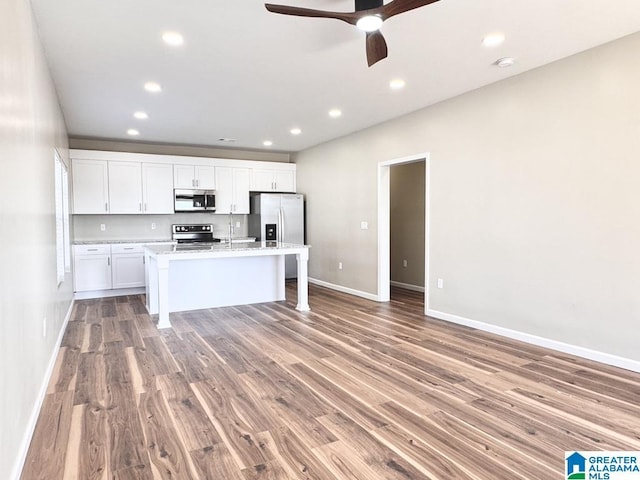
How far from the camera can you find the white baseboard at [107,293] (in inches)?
247

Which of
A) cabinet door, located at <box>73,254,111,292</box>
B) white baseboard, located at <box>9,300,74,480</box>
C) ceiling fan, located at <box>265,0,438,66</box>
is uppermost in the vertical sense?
ceiling fan, located at <box>265,0,438,66</box>

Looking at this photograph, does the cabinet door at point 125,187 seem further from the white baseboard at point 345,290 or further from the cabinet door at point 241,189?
the white baseboard at point 345,290

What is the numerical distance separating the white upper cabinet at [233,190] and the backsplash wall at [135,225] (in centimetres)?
36

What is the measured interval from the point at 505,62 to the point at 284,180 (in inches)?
205

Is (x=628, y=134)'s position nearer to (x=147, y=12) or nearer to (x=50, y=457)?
(x=147, y=12)

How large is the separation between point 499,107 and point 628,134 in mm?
1235

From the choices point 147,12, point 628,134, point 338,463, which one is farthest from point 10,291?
point 628,134

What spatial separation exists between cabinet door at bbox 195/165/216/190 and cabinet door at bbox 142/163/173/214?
1.55 ft

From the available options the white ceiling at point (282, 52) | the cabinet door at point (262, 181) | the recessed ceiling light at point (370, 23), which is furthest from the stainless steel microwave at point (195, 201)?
the recessed ceiling light at point (370, 23)

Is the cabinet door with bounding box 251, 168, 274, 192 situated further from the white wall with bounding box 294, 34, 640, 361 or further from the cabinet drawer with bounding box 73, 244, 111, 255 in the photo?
the white wall with bounding box 294, 34, 640, 361

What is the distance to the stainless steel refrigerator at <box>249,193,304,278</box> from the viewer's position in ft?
24.7

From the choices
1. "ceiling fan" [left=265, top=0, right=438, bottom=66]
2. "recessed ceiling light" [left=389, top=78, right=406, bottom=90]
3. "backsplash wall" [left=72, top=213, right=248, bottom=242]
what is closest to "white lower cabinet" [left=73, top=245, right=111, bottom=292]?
"backsplash wall" [left=72, top=213, right=248, bottom=242]

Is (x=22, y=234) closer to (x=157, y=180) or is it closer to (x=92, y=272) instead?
(x=92, y=272)

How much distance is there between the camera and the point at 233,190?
25.0ft
